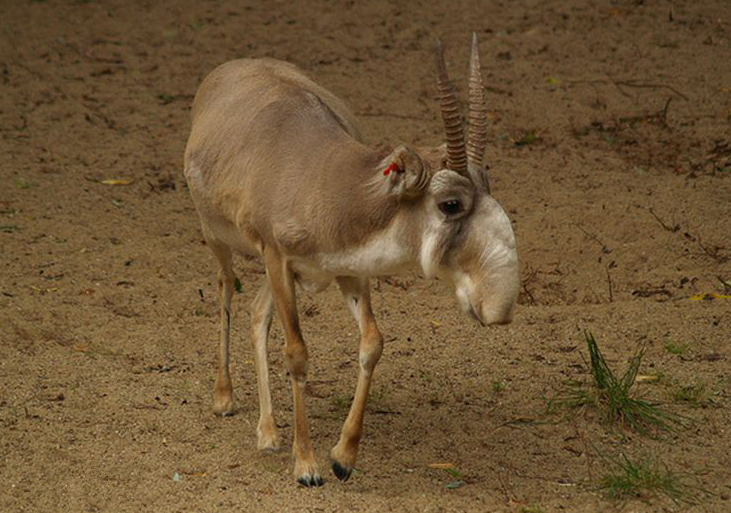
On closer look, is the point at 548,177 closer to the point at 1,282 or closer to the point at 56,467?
the point at 1,282

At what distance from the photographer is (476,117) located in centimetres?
494

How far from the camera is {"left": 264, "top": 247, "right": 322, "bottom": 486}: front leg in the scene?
17.9ft

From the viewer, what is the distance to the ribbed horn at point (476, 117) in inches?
193

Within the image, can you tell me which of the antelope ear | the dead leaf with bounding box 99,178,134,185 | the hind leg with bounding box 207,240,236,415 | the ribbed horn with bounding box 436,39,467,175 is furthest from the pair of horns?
the dead leaf with bounding box 99,178,134,185

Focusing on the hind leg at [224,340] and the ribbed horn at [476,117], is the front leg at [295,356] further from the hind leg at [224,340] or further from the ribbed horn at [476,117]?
the ribbed horn at [476,117]

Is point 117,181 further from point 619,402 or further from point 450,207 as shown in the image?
point 450,207

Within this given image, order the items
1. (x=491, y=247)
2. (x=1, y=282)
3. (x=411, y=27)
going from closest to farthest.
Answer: (x=491, y=247) < (x=1, y=282) < (x=411, y=27)

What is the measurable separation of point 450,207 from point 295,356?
1.16 m

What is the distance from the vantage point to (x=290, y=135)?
5.67 m

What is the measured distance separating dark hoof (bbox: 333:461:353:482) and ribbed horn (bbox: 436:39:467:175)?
1539 millimetres

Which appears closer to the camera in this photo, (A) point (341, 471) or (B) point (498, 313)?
(B) point (498, 313)

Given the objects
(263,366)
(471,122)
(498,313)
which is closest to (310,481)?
(263,366)

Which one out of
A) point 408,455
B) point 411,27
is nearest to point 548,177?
point 411,27

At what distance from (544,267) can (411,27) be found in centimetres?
501
